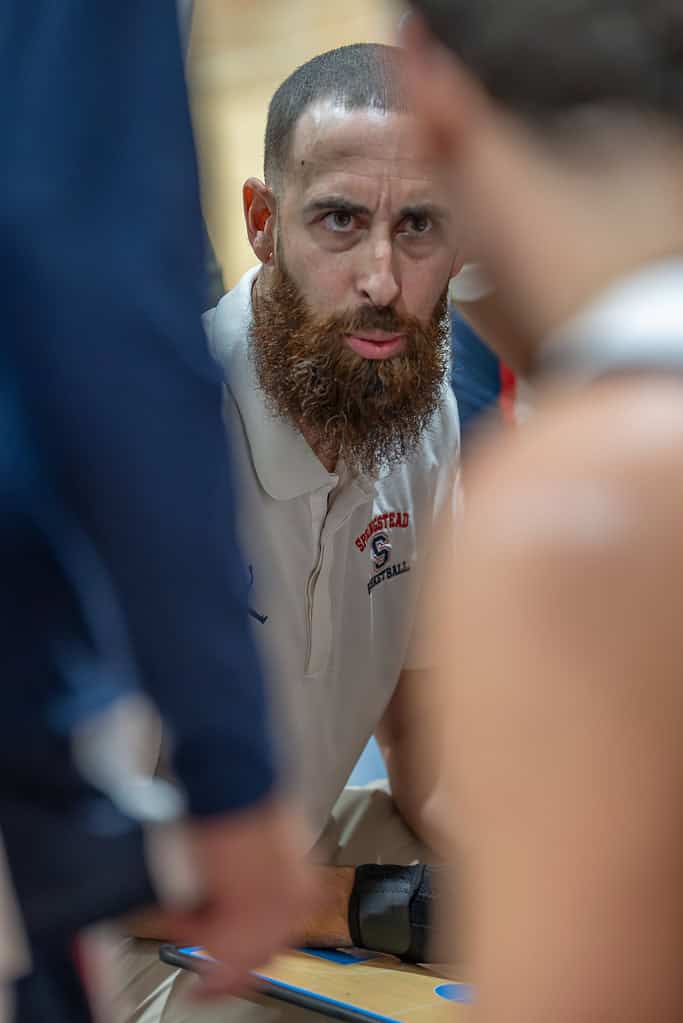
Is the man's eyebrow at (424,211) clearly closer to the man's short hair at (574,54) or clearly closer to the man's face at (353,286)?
the man's face at (353,286)

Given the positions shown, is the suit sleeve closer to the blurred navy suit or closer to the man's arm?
the blurred navy suit

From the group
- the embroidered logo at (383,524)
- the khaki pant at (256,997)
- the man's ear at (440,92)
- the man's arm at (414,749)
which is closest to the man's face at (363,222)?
the embroidered logo at (383,524)

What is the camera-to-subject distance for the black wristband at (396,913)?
1200 millimetres

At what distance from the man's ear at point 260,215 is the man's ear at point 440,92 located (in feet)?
3.38

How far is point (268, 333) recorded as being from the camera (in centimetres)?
149

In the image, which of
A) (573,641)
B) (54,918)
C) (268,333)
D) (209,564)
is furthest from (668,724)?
(268,333)

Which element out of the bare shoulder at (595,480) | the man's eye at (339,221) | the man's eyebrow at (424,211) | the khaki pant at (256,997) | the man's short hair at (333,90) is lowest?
the khaki pant at (256,997)

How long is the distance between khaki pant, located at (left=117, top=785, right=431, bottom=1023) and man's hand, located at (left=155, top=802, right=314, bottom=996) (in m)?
0.36

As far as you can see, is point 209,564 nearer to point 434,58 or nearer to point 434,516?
point 434,58

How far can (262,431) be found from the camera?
1.44 m

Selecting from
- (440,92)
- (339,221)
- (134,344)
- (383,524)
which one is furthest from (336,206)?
(440,92)

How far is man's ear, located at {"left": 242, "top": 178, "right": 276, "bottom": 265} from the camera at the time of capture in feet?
4.97

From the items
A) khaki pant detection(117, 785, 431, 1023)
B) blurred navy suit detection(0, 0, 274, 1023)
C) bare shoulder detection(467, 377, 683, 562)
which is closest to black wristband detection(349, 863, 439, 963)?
khaki pant detection(117, 785, 431, 1023)

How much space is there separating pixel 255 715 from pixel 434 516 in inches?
34.9
